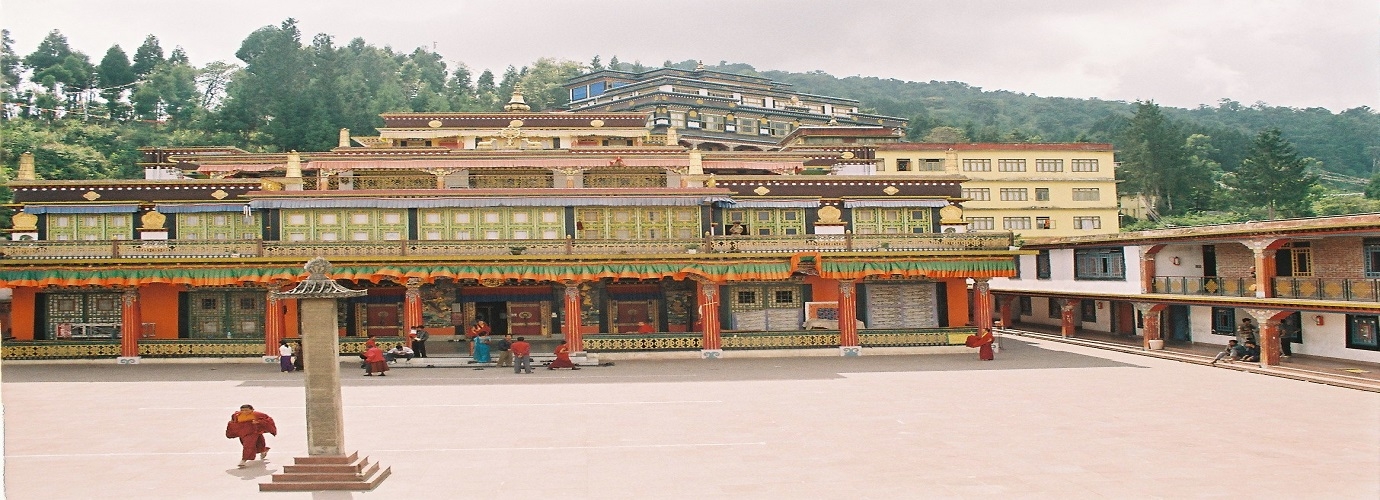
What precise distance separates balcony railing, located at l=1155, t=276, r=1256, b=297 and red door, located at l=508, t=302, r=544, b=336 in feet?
82.4

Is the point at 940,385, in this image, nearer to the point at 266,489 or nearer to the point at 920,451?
the point at 920,451

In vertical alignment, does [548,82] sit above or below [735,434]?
above

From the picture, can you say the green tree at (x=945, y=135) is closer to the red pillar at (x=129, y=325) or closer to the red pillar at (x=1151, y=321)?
the red pillar at (x=1151, y=321)

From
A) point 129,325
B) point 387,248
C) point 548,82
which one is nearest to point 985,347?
point 387,248

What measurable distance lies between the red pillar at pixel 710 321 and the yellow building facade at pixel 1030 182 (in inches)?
1325

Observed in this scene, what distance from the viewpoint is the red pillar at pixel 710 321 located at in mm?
32062

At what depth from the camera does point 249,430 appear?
15609 millimetres

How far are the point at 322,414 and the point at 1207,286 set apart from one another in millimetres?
31280

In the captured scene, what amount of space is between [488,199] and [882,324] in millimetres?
16404

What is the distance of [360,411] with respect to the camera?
20.9 meters

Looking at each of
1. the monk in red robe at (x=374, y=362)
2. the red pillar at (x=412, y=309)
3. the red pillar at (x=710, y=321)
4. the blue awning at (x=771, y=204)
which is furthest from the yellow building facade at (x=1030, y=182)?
the monk in red robe at (x=374, y=362)

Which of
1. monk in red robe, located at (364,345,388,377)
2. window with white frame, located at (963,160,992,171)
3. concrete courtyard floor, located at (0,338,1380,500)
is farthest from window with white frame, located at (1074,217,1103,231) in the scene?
monk in red robe, located at (364,345,388,377)

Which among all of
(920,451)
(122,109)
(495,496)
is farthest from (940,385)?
(122,109)

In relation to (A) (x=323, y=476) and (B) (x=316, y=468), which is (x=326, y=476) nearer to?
(A) (x=323, y=476)
